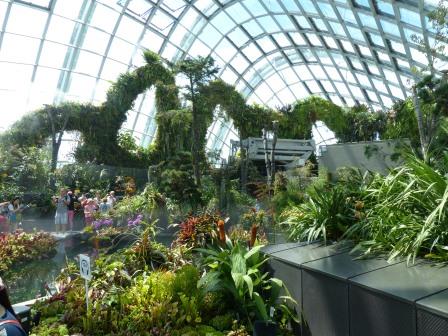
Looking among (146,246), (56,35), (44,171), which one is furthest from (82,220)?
(56,35)

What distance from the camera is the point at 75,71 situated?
59.7 feet

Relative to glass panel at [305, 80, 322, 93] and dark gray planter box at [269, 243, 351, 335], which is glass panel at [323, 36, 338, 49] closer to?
glass panel at [305, 80, 322, 93]

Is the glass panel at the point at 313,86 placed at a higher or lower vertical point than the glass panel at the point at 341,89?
higher

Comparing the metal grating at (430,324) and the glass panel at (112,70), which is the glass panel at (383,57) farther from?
the metal grating at (430,324)

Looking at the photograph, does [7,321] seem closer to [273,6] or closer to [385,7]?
[385,7]

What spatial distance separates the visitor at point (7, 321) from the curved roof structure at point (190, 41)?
13.4 metres

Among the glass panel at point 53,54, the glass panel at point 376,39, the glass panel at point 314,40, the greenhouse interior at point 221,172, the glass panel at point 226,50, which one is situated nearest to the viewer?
the greenhouse interior at point 221,172

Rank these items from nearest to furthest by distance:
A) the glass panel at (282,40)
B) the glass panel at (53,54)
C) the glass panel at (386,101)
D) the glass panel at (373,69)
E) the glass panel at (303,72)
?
the glass panel at (53,54)
the glass panel at (373,69)
the glass panel at (282,40)
the glass panel at (386,101)
the glass panel at (303,72)

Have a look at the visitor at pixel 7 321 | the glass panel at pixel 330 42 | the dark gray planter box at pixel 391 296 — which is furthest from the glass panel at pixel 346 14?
the visitor at pixel 7 321

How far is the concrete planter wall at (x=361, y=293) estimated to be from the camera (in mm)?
2223

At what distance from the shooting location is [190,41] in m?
20.9

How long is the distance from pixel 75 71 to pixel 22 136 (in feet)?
12.5

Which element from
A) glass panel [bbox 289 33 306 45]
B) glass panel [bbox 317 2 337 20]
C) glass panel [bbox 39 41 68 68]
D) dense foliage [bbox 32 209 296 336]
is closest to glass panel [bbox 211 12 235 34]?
glass panel [bbox 289 33 306 45]

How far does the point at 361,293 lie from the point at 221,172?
15.0 m
